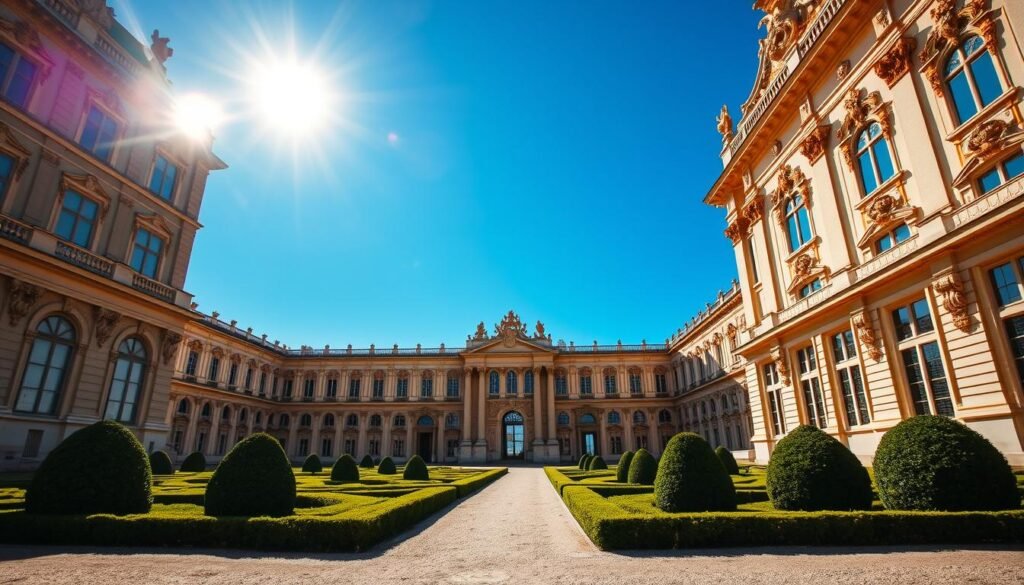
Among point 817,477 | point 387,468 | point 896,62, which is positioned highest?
point 896,62

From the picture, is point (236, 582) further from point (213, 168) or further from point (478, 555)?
point (213, 168)

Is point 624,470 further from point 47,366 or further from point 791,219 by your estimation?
point 47,366

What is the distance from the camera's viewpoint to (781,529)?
7836 millimetres

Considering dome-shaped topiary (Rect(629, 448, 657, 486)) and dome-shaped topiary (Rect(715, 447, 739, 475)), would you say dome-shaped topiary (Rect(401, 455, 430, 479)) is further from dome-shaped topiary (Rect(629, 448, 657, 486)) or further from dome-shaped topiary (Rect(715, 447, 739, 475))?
dome-shaped topiary (Rect(715, 447, 739, 475))

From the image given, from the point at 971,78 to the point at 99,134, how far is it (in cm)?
2931

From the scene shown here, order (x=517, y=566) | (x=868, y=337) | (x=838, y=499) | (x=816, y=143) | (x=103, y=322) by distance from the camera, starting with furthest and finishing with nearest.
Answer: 1. (x=816, y=143)
2. (x=103, y=322)
3. (x=868, y=337)
4. (x=838, y=499)
5. (x=517, y=566)

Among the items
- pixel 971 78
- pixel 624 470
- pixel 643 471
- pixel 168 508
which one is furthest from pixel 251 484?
pixel 971 78

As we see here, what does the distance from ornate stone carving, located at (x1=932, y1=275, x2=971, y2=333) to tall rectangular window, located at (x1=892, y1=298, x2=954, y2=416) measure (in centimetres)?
99

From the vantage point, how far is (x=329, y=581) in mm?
6152

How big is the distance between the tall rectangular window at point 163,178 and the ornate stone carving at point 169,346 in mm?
6173

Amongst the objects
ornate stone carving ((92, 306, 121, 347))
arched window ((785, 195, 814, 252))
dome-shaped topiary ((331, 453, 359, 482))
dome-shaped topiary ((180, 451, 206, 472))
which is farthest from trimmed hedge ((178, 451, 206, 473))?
arched window ((785, 195, 814, 252))

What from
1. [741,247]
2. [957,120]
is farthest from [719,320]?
[957,120]

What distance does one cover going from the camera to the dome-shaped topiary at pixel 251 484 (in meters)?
9.17

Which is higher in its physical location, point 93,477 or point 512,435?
point 512,435
